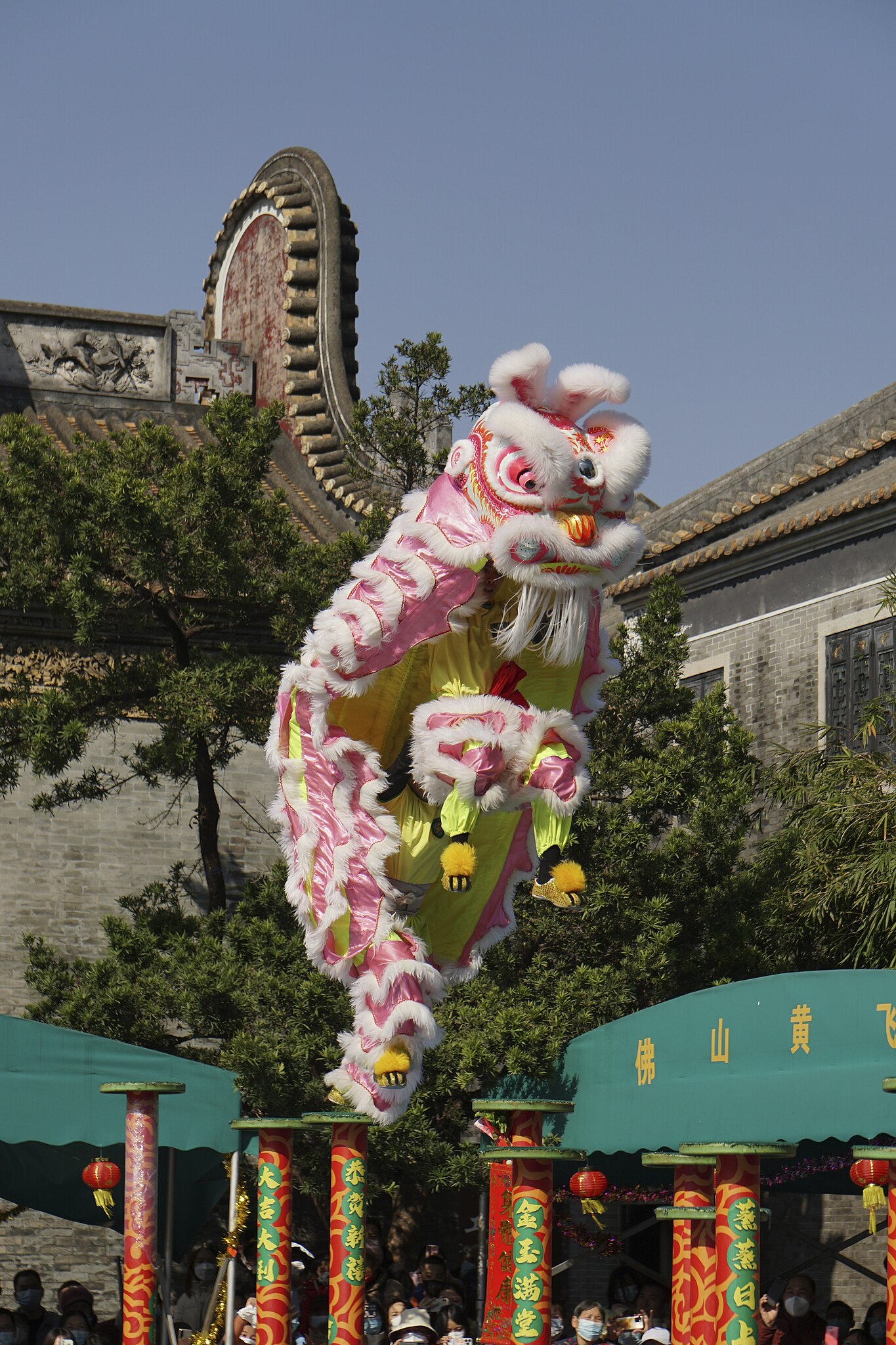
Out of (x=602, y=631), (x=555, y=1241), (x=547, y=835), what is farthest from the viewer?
(x=555, y=1241)

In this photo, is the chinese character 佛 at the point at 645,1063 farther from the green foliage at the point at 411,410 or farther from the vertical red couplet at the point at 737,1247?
the green foliage at the point at 411,410

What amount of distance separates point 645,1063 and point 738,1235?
4.94 feet

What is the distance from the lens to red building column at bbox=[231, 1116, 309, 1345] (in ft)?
26.1

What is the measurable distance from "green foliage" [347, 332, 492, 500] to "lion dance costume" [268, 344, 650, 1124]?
450cm

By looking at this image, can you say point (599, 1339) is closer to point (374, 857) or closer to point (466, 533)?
point (374, 857)

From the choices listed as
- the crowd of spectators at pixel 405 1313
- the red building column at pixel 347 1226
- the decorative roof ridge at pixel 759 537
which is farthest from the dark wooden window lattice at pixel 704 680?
the red building column at pixel 347 1226

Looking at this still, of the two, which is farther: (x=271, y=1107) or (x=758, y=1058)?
(x=271, y=1107)

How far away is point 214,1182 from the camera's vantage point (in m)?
11.4

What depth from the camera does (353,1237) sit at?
7648 mm

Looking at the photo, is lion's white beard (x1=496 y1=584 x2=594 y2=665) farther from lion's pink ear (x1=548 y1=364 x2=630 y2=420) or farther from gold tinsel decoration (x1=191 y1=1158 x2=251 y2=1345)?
gold tinsel decoration (x1=191 y1=1158 x2=251 y2=1345)

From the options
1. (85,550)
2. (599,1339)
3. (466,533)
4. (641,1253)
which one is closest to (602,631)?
(466,533)

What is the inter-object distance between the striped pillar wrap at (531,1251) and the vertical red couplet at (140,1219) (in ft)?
6.02

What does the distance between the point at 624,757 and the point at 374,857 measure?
14.6 ft

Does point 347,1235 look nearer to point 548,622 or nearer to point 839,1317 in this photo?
point 548,622
